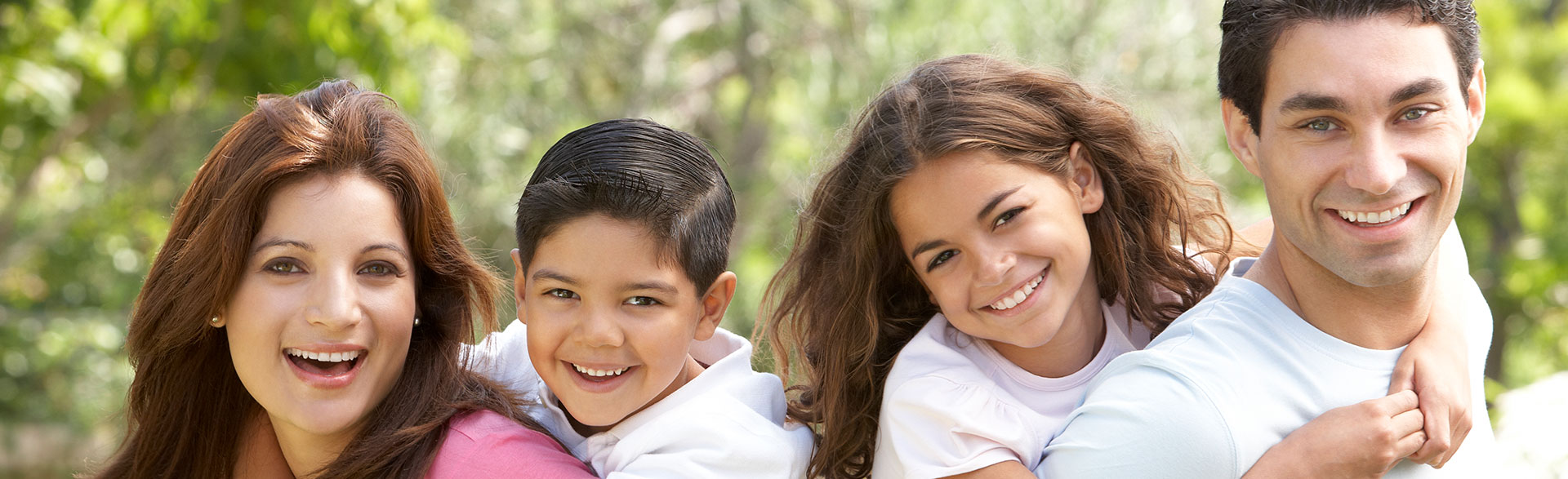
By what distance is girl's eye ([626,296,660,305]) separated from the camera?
7.37 feet

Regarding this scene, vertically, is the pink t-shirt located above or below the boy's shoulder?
above

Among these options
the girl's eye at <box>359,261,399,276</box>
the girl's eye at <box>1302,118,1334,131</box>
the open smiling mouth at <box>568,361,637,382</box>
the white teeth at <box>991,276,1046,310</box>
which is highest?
the girl's eye at <box>359,261,399,276</box>

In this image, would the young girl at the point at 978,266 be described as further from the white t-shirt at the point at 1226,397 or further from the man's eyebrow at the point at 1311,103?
the man's eyebrow at the point at 1311,103

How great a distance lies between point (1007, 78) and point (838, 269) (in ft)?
Result: 1.60

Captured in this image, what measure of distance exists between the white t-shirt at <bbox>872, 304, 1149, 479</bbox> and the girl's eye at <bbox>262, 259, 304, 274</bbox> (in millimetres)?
1094

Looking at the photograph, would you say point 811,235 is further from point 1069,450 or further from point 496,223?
point 496,223

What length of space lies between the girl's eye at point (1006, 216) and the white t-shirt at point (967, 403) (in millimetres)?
256

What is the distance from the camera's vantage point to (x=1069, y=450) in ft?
6.82

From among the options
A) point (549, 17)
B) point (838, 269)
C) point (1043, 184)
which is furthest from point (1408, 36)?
point (549, 17)

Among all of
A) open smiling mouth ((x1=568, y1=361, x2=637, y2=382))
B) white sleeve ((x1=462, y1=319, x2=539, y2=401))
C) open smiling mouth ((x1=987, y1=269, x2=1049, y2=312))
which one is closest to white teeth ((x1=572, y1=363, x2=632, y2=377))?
open smiling mouth ((x1=568, y1=361, x2=637, y2=382))

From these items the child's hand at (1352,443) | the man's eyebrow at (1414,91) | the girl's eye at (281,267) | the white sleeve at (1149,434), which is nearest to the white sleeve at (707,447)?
the white sleeve at (1149,434)

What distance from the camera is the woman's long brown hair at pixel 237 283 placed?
2.32m

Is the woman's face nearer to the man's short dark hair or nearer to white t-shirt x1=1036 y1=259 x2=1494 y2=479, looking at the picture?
white t-shirt x1=1036 y1=259 x2=1494 y2=479

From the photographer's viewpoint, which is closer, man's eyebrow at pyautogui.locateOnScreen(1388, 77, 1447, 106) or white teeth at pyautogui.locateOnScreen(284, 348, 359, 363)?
man's eyebrow at pyautogui.locateOnScreen(1388, 77, 1447, 106)
